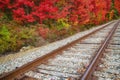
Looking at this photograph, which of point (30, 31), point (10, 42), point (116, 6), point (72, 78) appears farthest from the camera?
point (116, 6)

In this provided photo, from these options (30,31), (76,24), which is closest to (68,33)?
(76,24)

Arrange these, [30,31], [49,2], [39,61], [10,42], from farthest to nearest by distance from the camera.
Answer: [49,2]
[30,31]
[10,42]
[39,61]

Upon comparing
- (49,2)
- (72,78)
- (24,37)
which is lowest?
(72,78)

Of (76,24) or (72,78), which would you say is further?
(76,24)

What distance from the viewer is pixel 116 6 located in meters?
52.5

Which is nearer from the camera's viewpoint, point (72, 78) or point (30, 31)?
point (72, 78)

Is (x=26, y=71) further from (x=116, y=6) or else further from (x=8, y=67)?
(x=116, y=6)

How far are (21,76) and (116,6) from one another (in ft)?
168

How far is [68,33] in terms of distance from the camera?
16.6 m

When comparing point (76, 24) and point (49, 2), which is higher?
point (49, 2)

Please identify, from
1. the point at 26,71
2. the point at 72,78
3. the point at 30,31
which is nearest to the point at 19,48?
the point at 30,31

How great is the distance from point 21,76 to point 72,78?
1.46 meters

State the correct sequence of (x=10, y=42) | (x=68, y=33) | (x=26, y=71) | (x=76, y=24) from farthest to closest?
(x=76, y=24) → (x=68, y=33) → (x=10, y=42) → (x=26, y=71)

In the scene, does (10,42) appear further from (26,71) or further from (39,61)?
(26,71)
